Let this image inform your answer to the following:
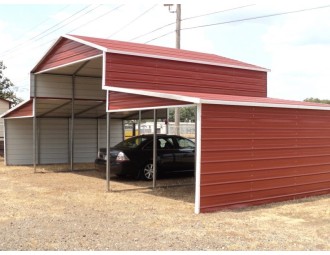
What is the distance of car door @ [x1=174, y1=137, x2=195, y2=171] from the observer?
1376cm

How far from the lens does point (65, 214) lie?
27.2 ft

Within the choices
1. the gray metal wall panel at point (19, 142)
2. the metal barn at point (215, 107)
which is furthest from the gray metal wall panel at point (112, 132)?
the gray metal wall panel at point (19, 142)

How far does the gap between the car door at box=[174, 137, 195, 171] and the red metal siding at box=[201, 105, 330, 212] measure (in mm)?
4375

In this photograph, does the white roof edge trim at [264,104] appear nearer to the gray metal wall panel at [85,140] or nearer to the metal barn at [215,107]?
the metal barn at [215,107]

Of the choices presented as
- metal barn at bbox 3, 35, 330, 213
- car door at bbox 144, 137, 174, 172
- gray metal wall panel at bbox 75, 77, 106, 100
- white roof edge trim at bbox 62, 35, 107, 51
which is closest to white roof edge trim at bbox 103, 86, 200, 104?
metal barn at bbox 3, 35, 330, 213

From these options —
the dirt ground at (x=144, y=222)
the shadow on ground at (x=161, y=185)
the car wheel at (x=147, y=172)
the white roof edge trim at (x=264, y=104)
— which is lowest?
the shadow on ground at (x=161, y=185)

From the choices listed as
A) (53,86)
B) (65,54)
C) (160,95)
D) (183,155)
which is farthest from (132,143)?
(160,95)

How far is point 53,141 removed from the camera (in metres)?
19.5

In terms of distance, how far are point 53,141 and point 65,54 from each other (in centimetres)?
709

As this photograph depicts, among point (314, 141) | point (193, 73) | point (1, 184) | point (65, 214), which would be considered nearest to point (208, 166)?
point (65, 214)

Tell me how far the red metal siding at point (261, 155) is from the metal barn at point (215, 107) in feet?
0.07

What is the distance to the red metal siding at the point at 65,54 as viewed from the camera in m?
12.2

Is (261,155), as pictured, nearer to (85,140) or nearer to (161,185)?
(161,185)

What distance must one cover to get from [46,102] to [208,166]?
966 centimetres
